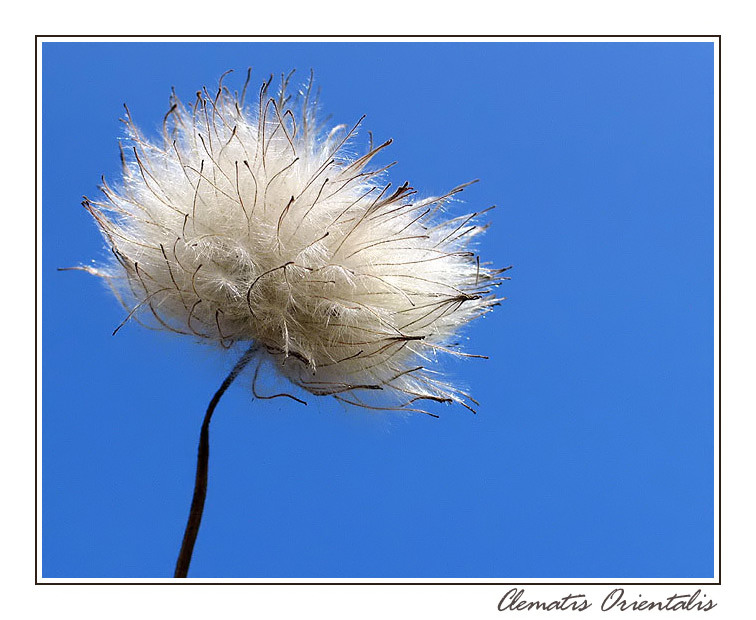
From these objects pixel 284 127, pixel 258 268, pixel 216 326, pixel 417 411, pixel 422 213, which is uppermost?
pixel 284 127

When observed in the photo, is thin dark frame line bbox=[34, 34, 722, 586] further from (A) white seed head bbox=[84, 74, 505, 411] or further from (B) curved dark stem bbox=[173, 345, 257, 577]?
(A) white seed head bbox=[84, 74, 505, 411]

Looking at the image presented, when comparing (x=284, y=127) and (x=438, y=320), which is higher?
(x=284, y=127)

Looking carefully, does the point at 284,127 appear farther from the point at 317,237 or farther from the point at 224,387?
Result: the point at 224,387

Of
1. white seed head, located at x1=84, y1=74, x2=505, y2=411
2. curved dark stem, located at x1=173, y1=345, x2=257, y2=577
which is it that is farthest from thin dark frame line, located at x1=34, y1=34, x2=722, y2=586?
white seed head, located at x1=84, y1=74, x2=505, y2=411
